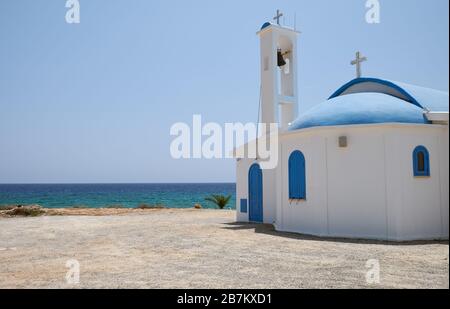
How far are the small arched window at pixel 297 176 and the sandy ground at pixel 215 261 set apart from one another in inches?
52.5

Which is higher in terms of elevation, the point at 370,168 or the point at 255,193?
the point at 370,168

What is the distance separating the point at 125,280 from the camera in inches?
262

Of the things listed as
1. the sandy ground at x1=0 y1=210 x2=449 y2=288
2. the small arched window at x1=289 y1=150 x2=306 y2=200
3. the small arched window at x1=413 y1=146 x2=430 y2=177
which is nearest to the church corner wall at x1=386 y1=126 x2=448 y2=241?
the small arched window at x1=413 y1=146 x2=430 y2=177

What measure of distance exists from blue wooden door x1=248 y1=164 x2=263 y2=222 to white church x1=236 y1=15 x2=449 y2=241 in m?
2.58

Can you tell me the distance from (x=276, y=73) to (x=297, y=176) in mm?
5622

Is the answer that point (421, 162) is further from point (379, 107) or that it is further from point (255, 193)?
point (255, 193)

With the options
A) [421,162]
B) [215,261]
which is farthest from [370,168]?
[215,261]

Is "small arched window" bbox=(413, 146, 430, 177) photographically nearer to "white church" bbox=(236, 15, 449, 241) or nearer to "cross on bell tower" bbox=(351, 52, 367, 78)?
"white church" bbox=(236, 15, 449, 241)

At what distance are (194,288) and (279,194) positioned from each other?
7.91m

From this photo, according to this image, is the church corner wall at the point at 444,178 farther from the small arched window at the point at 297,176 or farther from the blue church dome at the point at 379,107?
the small arched window at the point at 297,176

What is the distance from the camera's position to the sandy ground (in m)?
6.50

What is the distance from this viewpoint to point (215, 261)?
8242 millimetres

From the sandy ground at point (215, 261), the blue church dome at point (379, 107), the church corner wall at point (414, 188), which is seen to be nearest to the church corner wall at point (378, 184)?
the church corner wall at point (414, 188)
